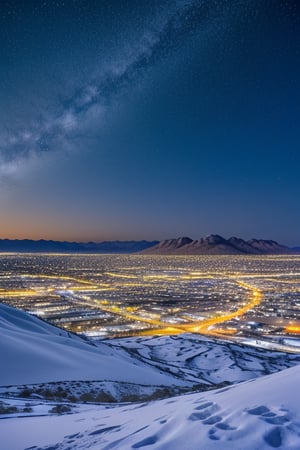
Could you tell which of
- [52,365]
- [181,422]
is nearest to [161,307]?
[52,365]

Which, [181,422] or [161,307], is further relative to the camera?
[161,307]

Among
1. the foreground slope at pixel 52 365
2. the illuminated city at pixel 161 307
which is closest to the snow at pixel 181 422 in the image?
the foreground slope at pixel 52 365

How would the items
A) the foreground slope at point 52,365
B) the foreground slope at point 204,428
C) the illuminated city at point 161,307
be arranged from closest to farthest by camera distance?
1. the foreground slope at point 204,428
2. the foreground slope at point 52,365
3. the illuminated city at point 161,307

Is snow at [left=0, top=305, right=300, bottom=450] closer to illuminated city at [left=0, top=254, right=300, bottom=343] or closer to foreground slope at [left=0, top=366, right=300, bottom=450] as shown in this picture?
foreground slope at [left=0, top=366, right=300, bottom=450]

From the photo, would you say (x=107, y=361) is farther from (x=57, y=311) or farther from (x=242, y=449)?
(x=57, y=311)

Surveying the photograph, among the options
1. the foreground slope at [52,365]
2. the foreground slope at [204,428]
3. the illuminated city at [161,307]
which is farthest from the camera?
the illuminated city at [161,307]

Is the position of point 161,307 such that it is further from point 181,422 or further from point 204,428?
point 204,428

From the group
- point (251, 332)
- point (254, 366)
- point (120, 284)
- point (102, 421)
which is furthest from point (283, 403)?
point (120, 284)

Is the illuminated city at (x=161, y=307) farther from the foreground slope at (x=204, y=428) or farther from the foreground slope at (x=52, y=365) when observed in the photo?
the foreground slope at (x=204, y=428)
